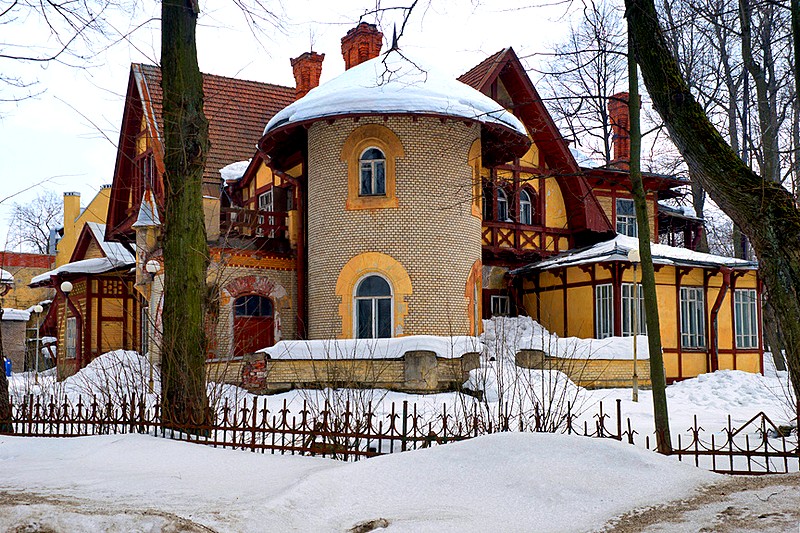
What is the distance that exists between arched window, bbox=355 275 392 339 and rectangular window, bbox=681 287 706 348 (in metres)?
7.77

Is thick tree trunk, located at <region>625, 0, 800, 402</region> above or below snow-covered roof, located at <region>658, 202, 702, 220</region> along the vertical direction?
below

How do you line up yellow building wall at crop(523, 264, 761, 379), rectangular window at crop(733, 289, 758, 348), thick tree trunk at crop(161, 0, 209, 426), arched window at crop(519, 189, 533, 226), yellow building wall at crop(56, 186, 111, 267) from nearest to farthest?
thick tree trunk at crop(161, 0, 209, 426) < yellow building wall at crop(523, 264, 761, 379) < rectangular window at crop(733, 289, 758, 348) < arched window at crop(519, 189, 533, 226) < yellow building wall at crop(56, 186, 111, 267)

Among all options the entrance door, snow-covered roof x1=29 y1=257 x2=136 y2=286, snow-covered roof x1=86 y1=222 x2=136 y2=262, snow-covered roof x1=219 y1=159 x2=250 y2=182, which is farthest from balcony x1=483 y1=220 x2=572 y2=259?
snow-covered roof x1=86 y1=222 x2=136 y2=262

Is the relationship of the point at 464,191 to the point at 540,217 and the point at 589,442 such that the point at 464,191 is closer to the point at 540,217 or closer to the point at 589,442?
the point at 540,217

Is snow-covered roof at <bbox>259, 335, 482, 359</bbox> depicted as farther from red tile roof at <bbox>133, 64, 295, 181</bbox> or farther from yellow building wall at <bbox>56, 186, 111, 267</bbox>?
yellow building wall at <bbox>56, 186, 111, 267</bbox>

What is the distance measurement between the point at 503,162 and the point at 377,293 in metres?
Result: 5.47

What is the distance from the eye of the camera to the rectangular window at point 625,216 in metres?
26.5

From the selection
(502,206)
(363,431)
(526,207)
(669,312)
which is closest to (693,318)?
(669,312)

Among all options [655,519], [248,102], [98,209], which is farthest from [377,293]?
[98,209]

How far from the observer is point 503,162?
2192 centimetres

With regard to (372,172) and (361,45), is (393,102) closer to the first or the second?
(372,172)

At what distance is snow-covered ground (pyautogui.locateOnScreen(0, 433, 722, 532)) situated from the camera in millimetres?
5332

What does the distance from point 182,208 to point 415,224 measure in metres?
9.68

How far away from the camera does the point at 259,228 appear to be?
71.6 feet
